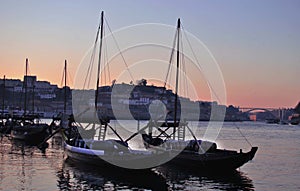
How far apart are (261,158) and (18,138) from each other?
33621 millimetres

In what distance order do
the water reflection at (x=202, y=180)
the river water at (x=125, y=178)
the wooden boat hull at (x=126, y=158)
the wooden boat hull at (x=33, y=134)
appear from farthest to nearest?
the wooden boat hull at (x=33, y=134)
the wooden boat hull at (x=126, y=158)
the water reflection at (x=202, y=180)
the river water at (x=125, y=178)

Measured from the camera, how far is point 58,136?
84125 mm

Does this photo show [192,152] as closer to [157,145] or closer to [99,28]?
[157,145]

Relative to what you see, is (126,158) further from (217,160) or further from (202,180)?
(217,160)

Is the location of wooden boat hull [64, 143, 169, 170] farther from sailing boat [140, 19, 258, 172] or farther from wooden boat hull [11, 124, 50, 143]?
wooden boat hull [11, 124, 50, 143]

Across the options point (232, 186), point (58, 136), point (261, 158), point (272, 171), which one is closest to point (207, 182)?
point (232, 186)

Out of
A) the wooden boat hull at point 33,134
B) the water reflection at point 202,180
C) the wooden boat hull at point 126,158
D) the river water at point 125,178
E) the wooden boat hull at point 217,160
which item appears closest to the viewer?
the river water at point 125,178

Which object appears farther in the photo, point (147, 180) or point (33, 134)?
point (33, 134)

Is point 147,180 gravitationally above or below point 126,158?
below

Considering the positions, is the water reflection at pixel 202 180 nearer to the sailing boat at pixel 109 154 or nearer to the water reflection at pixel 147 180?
the water reflection at pixel 147 180

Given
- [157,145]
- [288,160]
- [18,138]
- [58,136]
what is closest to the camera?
[157,145]

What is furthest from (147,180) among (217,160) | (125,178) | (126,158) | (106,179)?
(217,160)

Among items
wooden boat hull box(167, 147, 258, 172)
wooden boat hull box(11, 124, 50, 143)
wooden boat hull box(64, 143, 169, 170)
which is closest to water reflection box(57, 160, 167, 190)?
wooden boat hull box(64, 143, 169, 170)

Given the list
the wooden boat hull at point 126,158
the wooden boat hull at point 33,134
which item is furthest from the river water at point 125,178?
the wooden boat hull at point 33,134
